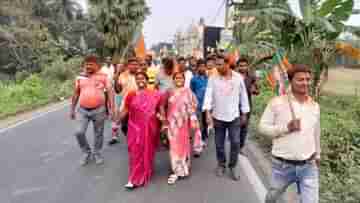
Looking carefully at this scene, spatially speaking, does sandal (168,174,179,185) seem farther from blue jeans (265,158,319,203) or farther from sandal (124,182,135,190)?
blue jeans (265,158,319,203)

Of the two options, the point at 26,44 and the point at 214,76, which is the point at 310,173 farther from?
the point at 26,44

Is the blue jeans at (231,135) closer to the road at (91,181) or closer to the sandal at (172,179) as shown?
the road at (91,181)

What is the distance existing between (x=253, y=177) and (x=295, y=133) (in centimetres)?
236

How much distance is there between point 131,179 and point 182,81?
5.01 feet

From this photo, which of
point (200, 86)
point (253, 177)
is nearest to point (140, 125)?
point (253, 177)

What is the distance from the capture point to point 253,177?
501 centimetres

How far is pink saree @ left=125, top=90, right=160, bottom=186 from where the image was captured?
4.52m

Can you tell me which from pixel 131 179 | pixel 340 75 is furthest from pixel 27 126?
pixel 340 75

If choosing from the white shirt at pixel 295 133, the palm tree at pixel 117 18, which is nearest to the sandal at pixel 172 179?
the white shirt at pixel 295 133

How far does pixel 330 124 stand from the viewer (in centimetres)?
680

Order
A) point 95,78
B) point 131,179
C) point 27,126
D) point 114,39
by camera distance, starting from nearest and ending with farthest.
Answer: point 131,179
point 95,78
point 27,126
point 114,39

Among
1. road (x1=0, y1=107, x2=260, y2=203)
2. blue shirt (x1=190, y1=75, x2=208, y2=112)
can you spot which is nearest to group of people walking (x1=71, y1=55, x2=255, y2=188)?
road (x1=0, y1=107, x2=260, y2=203)

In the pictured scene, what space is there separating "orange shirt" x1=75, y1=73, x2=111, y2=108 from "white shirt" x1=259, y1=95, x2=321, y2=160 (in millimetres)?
3205

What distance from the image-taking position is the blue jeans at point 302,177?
2.88 metres
